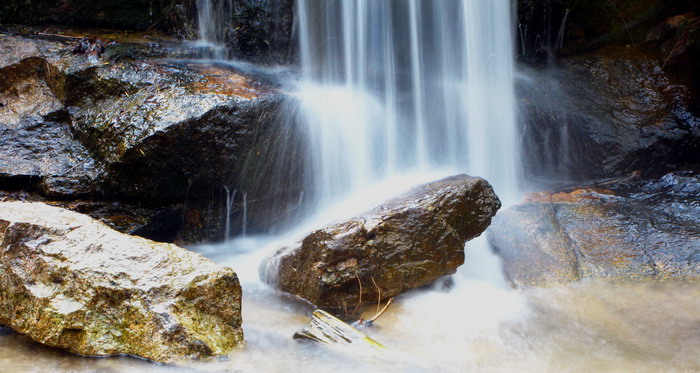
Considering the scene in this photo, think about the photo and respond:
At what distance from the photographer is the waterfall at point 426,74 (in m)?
6.51

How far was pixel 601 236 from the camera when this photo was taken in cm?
494

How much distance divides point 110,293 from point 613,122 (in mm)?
6411

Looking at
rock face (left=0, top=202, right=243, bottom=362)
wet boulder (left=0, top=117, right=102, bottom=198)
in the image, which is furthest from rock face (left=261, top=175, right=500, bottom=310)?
wet boulder (left=0, top=117, right=102, bottom=198)

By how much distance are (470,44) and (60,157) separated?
204 inches

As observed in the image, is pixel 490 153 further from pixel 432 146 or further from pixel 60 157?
pixel 60 157

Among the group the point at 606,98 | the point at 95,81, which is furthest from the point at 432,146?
the point at 95,81

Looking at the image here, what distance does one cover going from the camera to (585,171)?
662 centimetres

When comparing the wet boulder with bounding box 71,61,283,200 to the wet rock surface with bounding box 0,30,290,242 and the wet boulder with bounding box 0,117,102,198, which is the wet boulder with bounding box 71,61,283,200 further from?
the wet boulder with bounding box 0,117,102,198

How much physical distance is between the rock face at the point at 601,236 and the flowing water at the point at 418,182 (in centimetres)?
21

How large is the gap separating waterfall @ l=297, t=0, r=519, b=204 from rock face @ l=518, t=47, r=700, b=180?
0.44 metres

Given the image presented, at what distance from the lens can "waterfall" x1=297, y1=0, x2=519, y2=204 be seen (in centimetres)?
651

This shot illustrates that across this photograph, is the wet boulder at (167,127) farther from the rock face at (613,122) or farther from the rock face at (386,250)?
the rock face at (613,122)

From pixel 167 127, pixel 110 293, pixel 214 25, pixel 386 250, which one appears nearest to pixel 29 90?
pixel 167 127

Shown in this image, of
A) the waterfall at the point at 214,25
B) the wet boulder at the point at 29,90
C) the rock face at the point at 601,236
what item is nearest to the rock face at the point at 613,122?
the rock face at the point at 601,236
